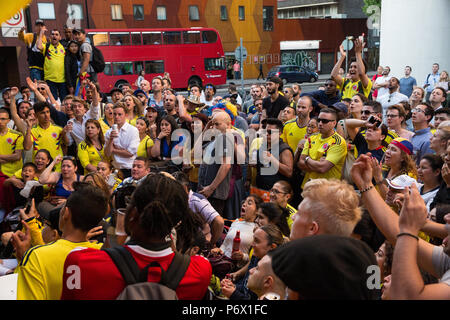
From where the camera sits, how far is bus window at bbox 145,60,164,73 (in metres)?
26.5

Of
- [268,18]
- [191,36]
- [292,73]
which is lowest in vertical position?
[292,73]

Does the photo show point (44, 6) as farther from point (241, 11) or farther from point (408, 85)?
point (408, 85)

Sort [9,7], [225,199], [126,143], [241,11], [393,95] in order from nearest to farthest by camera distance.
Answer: [9,7] < [225,199] < [126,143] < [393,95] < [241,11]

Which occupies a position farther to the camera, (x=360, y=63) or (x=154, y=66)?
(x=154, y=66)

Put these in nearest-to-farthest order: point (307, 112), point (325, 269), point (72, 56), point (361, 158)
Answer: point (325, 269) → point (361, 158) → point (307, 112) → point (72, 56)

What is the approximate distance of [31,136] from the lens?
6.36 metres

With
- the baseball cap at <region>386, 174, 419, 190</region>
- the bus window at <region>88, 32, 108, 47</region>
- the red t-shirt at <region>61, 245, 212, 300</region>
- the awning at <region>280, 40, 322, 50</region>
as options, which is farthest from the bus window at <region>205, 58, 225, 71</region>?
the red t-shirt at <region>61, 245, 212, 300</region>

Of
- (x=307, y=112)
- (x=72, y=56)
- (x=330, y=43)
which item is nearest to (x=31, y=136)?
(x=72, y=56)

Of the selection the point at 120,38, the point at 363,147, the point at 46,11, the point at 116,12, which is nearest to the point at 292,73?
the point at 120,38

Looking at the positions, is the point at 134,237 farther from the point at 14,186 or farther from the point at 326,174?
the point at 14,186

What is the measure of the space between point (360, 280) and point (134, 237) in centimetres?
107

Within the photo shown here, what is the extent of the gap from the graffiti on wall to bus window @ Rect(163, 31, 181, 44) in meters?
15.2

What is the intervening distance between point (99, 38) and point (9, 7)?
24.9m

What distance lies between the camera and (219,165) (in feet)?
17.0
